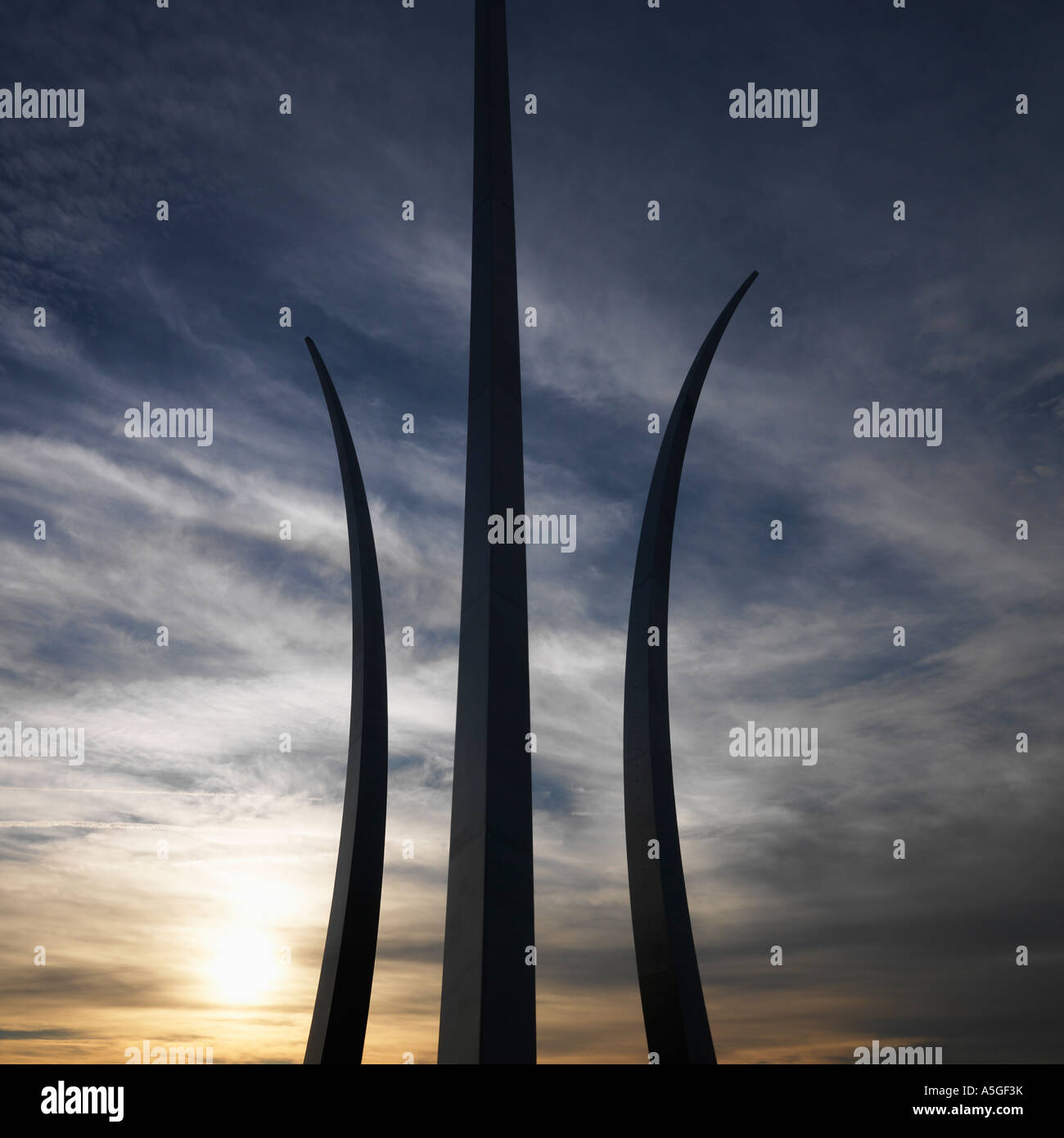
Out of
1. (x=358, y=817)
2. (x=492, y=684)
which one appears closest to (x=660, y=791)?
(x=358, y=817)

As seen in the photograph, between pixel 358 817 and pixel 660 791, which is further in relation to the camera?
pixel 660 791

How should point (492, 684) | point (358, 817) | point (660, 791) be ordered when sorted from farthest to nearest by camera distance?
1. point (660, 791)
2. point (358, 817)
3. point (492, 684)

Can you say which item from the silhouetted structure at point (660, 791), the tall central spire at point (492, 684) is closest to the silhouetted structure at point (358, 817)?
the silhouetted structure at point (660, 791)

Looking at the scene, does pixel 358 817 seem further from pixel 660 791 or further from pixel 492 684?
pixel 492 684

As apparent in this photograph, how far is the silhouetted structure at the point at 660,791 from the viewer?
66.9ft

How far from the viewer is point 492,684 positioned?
39.5 feet

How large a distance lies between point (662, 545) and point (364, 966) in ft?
40.6

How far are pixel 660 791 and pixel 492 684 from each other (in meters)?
11.1

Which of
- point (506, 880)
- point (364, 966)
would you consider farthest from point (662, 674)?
point (506, 880)

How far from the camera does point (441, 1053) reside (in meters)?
10.8

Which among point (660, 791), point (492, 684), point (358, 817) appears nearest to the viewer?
point (492, 684)

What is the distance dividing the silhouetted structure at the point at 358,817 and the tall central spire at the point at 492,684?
10316mm
